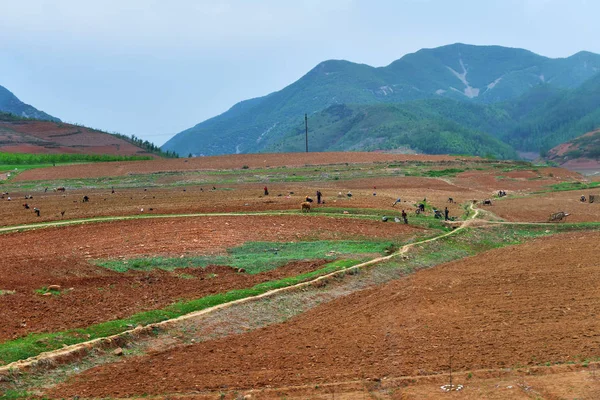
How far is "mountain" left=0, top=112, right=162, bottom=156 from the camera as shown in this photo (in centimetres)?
11549

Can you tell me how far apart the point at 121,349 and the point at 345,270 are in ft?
37.1

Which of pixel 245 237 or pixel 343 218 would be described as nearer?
pixel 245 237

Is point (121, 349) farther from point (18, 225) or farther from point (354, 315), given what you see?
point (18, 225)

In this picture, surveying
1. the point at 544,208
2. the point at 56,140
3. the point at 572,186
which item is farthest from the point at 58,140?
the point at 544,208

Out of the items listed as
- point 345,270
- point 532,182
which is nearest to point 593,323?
point 345,270

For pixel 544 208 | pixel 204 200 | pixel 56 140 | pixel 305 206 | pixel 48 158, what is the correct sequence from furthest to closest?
pixel 56 140 < pixel 48 158 < pixel 204 200 < pixel 544 208 < pixel 305 206

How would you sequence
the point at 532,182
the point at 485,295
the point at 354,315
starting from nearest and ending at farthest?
1. the point at 354,315
2. the point at 485,295
3. the point at 532,182

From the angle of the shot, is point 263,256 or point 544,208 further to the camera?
point 544,208

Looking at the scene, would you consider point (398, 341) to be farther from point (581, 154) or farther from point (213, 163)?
point (581, 154)

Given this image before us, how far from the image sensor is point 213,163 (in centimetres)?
9144

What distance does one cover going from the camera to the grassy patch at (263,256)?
2853 cm

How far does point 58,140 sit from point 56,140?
17.6 inches

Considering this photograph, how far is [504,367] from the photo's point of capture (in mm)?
17062

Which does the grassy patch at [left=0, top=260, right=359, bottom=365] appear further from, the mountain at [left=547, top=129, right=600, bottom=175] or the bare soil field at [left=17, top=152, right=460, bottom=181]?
the mountain at [left=547, top=129, right=600, bottom=175]
